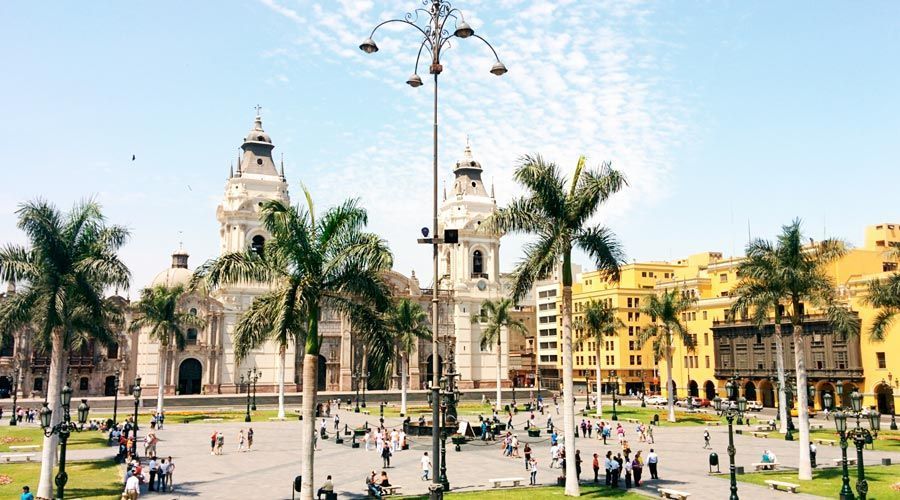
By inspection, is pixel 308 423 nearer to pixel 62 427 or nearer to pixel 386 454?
pixel 62 427

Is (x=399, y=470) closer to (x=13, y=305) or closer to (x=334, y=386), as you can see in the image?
(x=13, y=305)

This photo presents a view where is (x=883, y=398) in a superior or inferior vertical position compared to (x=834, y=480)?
superior

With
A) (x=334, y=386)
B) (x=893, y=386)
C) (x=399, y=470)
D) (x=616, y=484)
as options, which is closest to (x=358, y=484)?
(x=399, y=470)

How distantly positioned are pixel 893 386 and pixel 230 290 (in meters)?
63.5

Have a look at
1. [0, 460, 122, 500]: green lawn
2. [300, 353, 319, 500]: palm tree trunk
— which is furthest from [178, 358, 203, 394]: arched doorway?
[300, 353, 319, 500]: palm tree trunk

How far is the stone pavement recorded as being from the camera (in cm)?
2686

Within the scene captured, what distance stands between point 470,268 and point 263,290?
1012 inches

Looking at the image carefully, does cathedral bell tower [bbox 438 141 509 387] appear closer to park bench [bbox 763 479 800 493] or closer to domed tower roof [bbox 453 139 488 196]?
domed tower roof [bbox 453 139 488 196]

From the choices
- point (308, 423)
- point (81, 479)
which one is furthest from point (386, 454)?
point (308, 423)

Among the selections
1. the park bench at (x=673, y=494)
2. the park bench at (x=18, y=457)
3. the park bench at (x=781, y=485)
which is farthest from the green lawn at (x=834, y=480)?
the park bench at (x=18, y=457)

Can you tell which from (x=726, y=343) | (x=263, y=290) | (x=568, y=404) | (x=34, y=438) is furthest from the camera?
(x=263, y=290)

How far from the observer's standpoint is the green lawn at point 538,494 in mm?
24547

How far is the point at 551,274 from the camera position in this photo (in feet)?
84.7

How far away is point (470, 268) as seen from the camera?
3607 inches
